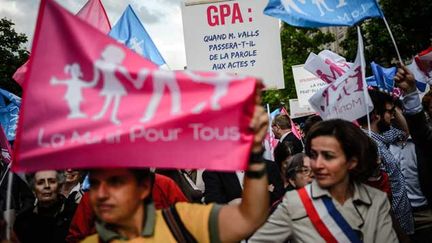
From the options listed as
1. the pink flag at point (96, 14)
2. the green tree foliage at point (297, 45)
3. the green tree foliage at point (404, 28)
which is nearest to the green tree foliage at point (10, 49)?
the green tree foliage at point (297, 45)

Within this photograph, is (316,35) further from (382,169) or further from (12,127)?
(382,169)

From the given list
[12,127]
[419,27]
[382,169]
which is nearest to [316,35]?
[419,27]

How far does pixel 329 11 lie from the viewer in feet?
14.7

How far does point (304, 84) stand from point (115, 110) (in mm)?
9224

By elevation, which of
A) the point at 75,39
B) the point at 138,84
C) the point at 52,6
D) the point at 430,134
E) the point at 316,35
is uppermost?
the point at 316,35

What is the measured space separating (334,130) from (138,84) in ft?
4.38

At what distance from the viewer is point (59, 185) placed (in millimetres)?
4180

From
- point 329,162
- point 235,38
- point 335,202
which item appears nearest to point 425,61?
point 235,38

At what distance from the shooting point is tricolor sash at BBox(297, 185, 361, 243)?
2.56 metres

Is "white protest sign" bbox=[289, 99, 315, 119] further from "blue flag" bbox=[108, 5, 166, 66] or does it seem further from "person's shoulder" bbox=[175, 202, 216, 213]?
"person's shoulder" bbox=[175, 202, 216, 213]

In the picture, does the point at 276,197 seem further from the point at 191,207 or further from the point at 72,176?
the point at 72,176

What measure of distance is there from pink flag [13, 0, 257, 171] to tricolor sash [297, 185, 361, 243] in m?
0.86

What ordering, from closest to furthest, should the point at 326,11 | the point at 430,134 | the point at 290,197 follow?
1. the point at 290,197
2. the point at 430,134
3. the point at 326,11

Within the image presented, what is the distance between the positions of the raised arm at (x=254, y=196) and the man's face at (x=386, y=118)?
10.3 feet
